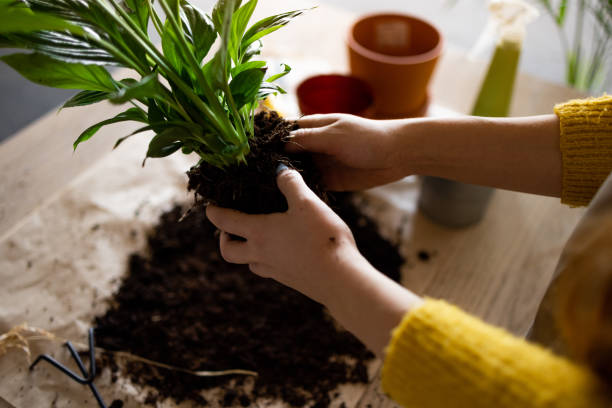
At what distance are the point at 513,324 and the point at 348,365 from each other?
33 centimetres

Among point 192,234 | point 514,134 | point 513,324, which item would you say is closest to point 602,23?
point 514,134

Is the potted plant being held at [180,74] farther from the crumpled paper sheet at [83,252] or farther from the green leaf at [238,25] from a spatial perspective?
the crumpled paper sheet at [83,252]

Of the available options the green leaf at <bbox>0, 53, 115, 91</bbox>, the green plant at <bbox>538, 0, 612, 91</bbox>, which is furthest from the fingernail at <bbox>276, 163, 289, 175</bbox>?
the green plant at <bbox>538, 0, 612, 91</bbox>

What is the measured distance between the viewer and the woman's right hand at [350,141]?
670 millimetres

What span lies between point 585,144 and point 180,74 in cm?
56

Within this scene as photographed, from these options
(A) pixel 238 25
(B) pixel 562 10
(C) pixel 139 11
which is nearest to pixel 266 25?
(A) pixel 238 25

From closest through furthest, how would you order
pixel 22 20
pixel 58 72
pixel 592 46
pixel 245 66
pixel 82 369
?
pixel 22 20, pixel 58 72, pixel 245 66, pixel 82 369, pixel 592 46

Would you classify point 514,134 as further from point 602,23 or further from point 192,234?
point 192,234

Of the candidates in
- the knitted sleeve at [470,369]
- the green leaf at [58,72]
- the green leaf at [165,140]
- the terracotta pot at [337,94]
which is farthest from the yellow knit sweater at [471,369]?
the terracotta pot at [337,94]

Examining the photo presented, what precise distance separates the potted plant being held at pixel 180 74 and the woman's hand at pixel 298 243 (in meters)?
0.06

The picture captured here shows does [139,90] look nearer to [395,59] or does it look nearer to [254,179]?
[254,179]

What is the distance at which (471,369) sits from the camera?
1.39ft

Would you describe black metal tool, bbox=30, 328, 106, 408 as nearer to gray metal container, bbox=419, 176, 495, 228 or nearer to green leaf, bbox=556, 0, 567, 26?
gray metal container, bbox=419, 176, 495, 228

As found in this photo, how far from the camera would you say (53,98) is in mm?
1260
